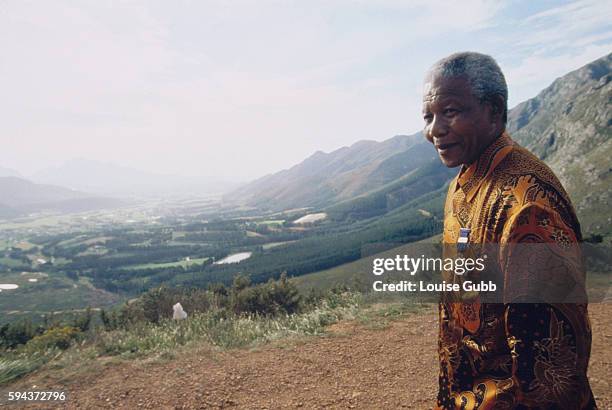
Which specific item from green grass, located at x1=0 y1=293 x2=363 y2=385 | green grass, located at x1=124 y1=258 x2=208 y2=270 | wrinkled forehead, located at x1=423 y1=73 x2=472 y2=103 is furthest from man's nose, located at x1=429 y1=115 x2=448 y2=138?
green grass, located at x1=124 y1=258 x2=208 y2=270

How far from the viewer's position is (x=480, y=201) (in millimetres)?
1817

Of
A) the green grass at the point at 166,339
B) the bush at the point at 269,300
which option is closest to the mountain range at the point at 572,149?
the bush at the point at 269,300

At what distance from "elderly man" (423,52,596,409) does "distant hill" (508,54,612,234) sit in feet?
154

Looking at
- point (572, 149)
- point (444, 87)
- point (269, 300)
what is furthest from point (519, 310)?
point (572, 149)

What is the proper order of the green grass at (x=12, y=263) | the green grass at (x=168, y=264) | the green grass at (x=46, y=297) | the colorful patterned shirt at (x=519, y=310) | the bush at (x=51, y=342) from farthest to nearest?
1. the green grass at (x=12, y=263)
2. the green grass at (x=168, y=264)
3. the green grass at (x=46, y=297)
4. the bush at (x=51, y=342)
5. the colorful patterned shirt at (x=519, y=310)

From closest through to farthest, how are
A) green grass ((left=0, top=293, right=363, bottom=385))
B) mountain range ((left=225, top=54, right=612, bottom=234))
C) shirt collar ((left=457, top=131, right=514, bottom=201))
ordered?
shirt collar ((left=457, top=131, right=514, bottom=201)) < green grass ((left=0, top=293, right=363, bottom=385)) < mountain range ((left=225, top=54, right=612, bottom=234))

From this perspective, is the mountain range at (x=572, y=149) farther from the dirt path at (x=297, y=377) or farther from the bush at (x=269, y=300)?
the dirt path at (x=297, y=377)

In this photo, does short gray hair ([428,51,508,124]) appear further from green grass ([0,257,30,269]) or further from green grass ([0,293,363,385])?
green grass ([0,257,30,269])

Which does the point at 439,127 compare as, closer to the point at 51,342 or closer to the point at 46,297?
the point at 51,342

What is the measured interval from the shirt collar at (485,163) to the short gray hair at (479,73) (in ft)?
0.45

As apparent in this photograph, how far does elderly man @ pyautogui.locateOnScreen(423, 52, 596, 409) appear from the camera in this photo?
1.43m

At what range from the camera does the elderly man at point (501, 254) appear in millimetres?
1432

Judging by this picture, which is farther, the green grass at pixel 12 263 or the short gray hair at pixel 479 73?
the green grass at pixel 12 263

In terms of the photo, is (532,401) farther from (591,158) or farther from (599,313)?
(591,158)
